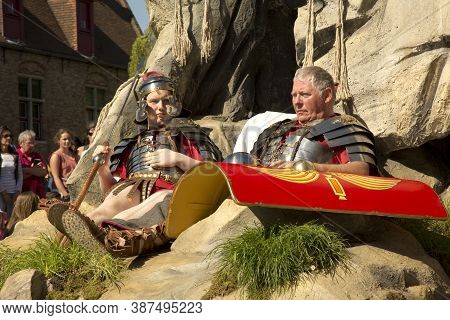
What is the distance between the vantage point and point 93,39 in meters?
24.6

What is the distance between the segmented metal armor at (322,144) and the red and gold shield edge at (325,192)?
18.3 inches

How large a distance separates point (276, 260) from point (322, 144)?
53.7 inches

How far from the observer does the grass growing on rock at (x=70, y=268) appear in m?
5.05

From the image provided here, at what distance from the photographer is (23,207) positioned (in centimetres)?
805

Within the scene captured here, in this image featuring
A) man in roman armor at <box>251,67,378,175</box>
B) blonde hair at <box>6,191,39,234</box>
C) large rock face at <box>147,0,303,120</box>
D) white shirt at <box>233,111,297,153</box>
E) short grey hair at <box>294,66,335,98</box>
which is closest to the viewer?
man in roman armor at <box>251,67,378,175</box>

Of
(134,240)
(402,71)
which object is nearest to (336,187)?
(134,240)

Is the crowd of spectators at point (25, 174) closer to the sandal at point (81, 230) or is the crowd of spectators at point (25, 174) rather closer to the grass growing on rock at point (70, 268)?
the grass growing on rock at point (70, 268)

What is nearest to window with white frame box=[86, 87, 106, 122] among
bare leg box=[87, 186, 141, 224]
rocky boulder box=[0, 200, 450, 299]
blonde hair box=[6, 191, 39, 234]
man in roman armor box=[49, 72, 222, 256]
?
blonde hair box=[6, 191, 39, 234]

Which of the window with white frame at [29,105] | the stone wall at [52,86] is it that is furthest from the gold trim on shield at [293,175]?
the window with white frame at [29,105]

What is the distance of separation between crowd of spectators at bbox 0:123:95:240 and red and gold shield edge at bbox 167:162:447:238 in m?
3.40

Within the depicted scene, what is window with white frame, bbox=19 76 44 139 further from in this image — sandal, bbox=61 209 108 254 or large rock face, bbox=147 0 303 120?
sandal, bbox=61 209 108 254

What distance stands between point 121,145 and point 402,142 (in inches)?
78.2

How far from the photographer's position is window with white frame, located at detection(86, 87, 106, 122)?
947 inches

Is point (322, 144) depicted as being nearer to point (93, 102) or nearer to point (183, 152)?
point (183, 152)
